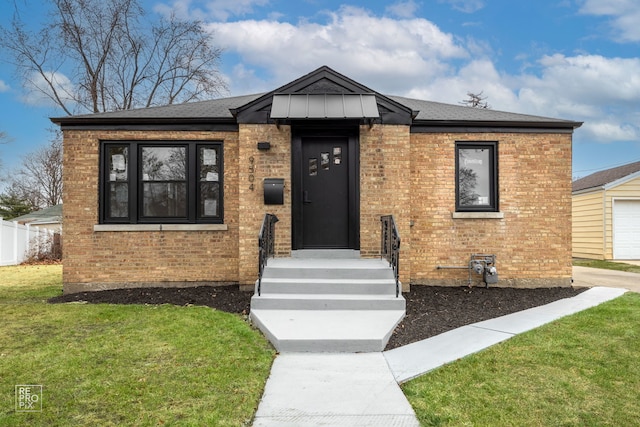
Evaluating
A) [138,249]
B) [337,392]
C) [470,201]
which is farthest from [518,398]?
[138,249]

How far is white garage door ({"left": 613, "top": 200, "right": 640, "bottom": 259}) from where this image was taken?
14398 mm

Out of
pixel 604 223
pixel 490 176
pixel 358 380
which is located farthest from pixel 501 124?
pixel 604 223

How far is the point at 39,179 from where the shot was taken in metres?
32.2

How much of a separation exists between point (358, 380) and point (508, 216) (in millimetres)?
5822

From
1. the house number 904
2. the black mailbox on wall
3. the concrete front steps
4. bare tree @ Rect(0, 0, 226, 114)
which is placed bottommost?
the concrete front steps

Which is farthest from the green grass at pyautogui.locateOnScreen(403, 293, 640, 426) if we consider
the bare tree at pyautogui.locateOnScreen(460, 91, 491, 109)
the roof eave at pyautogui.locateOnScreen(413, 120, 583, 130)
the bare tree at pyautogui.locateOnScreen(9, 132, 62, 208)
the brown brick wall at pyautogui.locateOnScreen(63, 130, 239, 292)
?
the bare tree at pyautogui.locateOnScreen(9, 132, 62, 208)

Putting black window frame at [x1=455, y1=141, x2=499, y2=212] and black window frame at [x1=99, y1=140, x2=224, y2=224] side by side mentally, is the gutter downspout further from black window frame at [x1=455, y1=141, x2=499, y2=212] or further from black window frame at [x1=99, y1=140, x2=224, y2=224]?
black window frame at [x1=99, y1=140, x2=224, y2=224]

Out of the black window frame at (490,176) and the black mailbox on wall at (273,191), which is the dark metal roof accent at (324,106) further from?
the black window frame at (490,176)

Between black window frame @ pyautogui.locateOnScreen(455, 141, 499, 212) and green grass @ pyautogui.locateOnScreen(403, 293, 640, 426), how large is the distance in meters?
3.55

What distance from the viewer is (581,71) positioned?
96.7 ft

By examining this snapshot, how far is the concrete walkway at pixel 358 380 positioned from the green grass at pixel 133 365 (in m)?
0.21

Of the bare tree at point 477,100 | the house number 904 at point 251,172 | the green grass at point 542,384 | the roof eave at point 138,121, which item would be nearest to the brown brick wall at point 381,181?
the house number 904 at point 251,172

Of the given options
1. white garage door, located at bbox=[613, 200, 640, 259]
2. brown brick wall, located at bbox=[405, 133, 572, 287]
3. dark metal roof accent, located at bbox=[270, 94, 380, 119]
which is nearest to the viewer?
dark metal roof accent, located at bbox=[270, 94, 380, 119]

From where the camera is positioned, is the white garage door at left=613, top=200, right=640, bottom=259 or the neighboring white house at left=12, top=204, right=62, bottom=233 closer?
the white garage door at left=613, top=200, right=640, bottom=259
